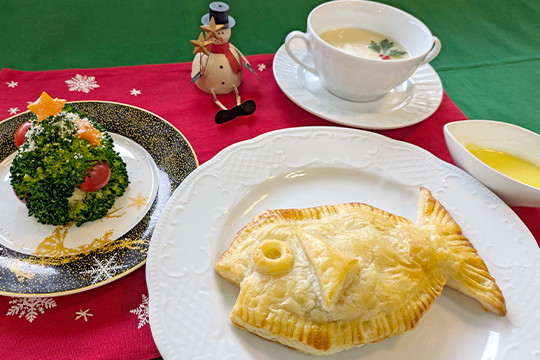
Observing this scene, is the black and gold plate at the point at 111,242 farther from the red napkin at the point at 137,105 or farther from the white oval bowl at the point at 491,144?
the white oval bowl at the point at 491,144

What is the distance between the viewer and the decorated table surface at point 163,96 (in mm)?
1162

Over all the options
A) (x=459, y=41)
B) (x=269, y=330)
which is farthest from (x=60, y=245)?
(x=459, y=41)

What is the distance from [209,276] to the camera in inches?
48.0

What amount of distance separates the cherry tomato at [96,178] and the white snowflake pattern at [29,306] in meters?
0.42

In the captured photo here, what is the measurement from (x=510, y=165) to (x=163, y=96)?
1857 mm

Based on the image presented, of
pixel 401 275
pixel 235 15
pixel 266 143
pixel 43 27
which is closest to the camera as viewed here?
pixel 401 275

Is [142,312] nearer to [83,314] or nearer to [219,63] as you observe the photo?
[83,314]

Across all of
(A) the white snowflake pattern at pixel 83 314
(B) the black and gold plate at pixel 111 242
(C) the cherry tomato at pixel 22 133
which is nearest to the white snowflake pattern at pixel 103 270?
A: (B) the black and gold plate at pixel 111 242

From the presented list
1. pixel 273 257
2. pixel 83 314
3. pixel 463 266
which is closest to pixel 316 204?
pixel 273 257

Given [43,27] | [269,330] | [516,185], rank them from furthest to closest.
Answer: [43,27] < [516,185] < [269,330]

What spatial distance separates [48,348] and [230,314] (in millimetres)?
586

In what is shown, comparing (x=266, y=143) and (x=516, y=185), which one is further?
(x=266, y=143)

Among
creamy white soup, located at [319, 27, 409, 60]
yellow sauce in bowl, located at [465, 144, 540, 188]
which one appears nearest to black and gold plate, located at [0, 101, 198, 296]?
creamy white soup, located at [319, 27, 409, 60]

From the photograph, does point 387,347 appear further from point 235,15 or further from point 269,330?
point 235,15
